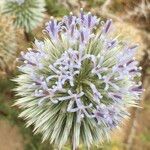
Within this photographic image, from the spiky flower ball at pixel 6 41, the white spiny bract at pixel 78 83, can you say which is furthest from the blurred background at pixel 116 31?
the white spiny bract at pixel 78 83

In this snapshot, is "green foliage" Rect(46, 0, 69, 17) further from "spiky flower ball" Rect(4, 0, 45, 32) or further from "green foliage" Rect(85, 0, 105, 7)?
"spiky flower ball" Rect(4, 0, 45, 32)

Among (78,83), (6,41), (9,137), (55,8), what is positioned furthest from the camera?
(55,8)

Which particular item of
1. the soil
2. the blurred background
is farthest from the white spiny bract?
the soil

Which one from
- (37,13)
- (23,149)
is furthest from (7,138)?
(37,13)

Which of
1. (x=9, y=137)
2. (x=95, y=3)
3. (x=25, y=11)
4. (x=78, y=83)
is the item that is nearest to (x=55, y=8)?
(x=95, y=3)

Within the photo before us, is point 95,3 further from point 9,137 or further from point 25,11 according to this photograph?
point 9,137

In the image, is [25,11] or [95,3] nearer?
[25,11]

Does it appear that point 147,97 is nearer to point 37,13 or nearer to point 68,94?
point 37,13
